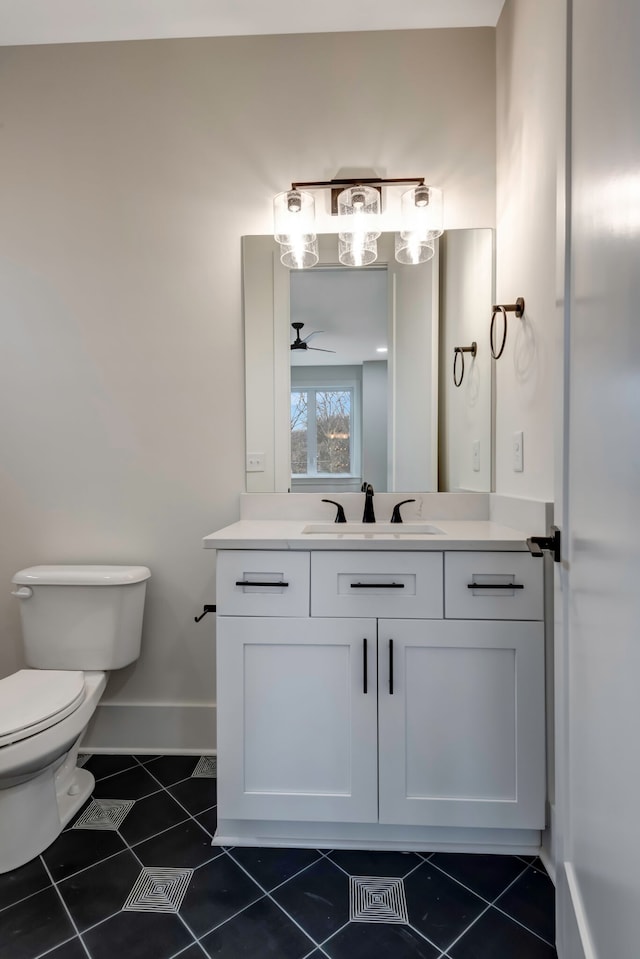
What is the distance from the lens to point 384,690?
1.32 m

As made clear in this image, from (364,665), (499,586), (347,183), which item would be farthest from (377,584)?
(347,183)

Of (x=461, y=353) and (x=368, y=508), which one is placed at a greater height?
(x=461, y=353)

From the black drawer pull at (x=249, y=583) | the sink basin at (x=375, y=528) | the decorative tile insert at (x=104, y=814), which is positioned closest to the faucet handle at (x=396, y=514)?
the sink basin at (x=375, y=528)

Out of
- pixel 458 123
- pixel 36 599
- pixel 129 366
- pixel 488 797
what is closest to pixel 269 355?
pixel 129 366

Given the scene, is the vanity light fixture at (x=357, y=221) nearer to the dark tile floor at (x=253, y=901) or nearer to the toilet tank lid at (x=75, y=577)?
the toilet tank lid at (x=75, y=577)

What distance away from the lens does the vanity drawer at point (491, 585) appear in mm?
1316

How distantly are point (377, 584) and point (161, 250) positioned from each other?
147cm

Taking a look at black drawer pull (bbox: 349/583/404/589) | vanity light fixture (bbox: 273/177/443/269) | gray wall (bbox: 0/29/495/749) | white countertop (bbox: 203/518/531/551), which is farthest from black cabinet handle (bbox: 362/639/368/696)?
vanity light fixture (bbox: 273/177/443/269)

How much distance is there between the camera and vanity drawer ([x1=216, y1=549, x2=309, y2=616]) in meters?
1.35

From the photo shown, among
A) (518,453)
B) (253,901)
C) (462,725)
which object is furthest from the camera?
(518,453)

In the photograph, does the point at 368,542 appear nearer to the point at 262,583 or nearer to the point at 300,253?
the point at 262,583

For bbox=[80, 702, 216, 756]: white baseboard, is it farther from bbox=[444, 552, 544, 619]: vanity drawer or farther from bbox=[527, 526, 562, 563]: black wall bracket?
bbox=[527, 526, 562, 563]: black wall bracket

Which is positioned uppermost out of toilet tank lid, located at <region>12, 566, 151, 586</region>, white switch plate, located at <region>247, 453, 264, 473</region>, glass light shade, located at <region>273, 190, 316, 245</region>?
glass light shade, located at <region>273, 190, 316, 245</region>

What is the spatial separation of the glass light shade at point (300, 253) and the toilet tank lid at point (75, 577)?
1.28m
